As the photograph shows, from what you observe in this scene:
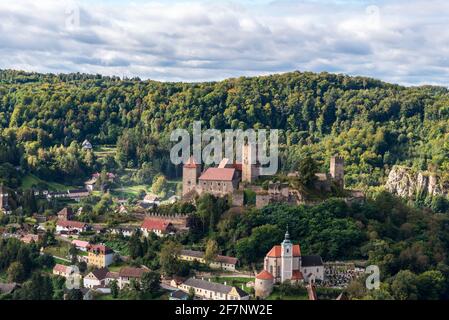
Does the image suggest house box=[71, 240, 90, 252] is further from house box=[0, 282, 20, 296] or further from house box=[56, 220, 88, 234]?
house box=[0, 282, 20, 296]

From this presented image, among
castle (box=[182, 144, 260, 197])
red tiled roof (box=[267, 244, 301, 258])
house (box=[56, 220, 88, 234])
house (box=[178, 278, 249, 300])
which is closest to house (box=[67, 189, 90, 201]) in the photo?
house (box=[56, 220, 88, 234])

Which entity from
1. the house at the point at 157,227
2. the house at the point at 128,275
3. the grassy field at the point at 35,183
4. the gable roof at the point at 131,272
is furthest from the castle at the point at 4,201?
the house at the point at 128,275

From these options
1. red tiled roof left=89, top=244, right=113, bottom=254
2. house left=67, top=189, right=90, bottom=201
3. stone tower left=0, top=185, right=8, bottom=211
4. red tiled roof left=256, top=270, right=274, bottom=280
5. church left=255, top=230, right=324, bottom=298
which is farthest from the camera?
house left=67, top=189, right=90, bottom=201

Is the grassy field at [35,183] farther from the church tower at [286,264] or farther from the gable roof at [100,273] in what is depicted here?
the church tower at [286,264]

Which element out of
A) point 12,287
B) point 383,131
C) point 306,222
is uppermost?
point 383,131

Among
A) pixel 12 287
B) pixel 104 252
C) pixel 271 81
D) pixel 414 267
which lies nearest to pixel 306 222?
pixel 414 267

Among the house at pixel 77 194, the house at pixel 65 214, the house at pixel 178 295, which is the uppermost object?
the house at pixel 77 194

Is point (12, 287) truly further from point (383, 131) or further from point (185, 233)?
point (383, 131)
